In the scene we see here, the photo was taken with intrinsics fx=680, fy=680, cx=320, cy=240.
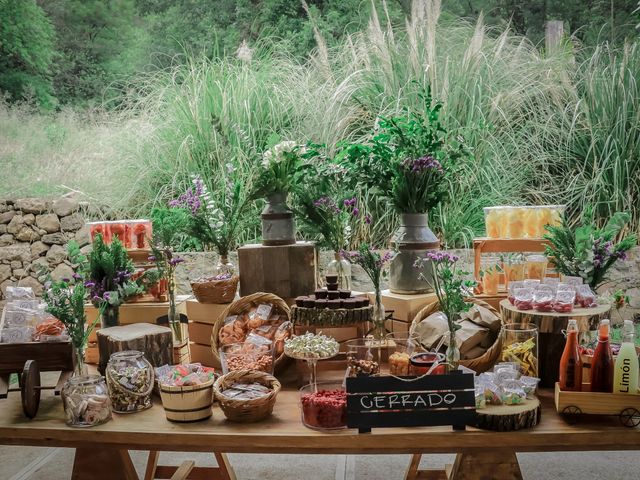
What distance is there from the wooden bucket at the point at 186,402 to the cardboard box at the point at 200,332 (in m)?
0.58

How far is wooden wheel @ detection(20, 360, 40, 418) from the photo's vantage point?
1.83 meters

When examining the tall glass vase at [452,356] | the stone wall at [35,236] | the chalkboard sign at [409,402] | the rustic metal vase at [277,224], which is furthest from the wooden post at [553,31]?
the chalkboard sign at [409,402]

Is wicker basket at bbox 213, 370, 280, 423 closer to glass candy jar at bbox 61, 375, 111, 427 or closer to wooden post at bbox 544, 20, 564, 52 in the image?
glass candy jar at bbox 61, 375, 111, 427

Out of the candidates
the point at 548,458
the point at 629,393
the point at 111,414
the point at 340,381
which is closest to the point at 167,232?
the point at 111,414

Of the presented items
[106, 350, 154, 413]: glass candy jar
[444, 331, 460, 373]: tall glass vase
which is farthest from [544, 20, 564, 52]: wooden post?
[106, 350, 154, 413]: glass candy jar

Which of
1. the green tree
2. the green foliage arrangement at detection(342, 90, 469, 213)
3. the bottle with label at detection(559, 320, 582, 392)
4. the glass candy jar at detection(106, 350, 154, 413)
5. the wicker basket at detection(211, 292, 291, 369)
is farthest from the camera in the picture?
the green tree

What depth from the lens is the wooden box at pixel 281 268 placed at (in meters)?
2.40

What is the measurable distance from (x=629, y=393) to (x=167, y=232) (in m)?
1.48

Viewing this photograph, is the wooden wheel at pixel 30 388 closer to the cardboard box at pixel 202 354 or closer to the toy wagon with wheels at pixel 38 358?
the toy wagon with wheels at pixel 38 358

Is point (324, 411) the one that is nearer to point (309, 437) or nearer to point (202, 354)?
point (309, 437)

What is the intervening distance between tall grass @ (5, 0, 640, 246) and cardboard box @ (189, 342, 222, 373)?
95.3 inches

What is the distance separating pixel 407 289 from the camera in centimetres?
237

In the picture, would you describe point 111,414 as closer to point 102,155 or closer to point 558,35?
point 102,155

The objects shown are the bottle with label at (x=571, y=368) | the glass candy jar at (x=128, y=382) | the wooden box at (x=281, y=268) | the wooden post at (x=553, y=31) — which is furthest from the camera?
the wooden post at (x=553, y=31)
